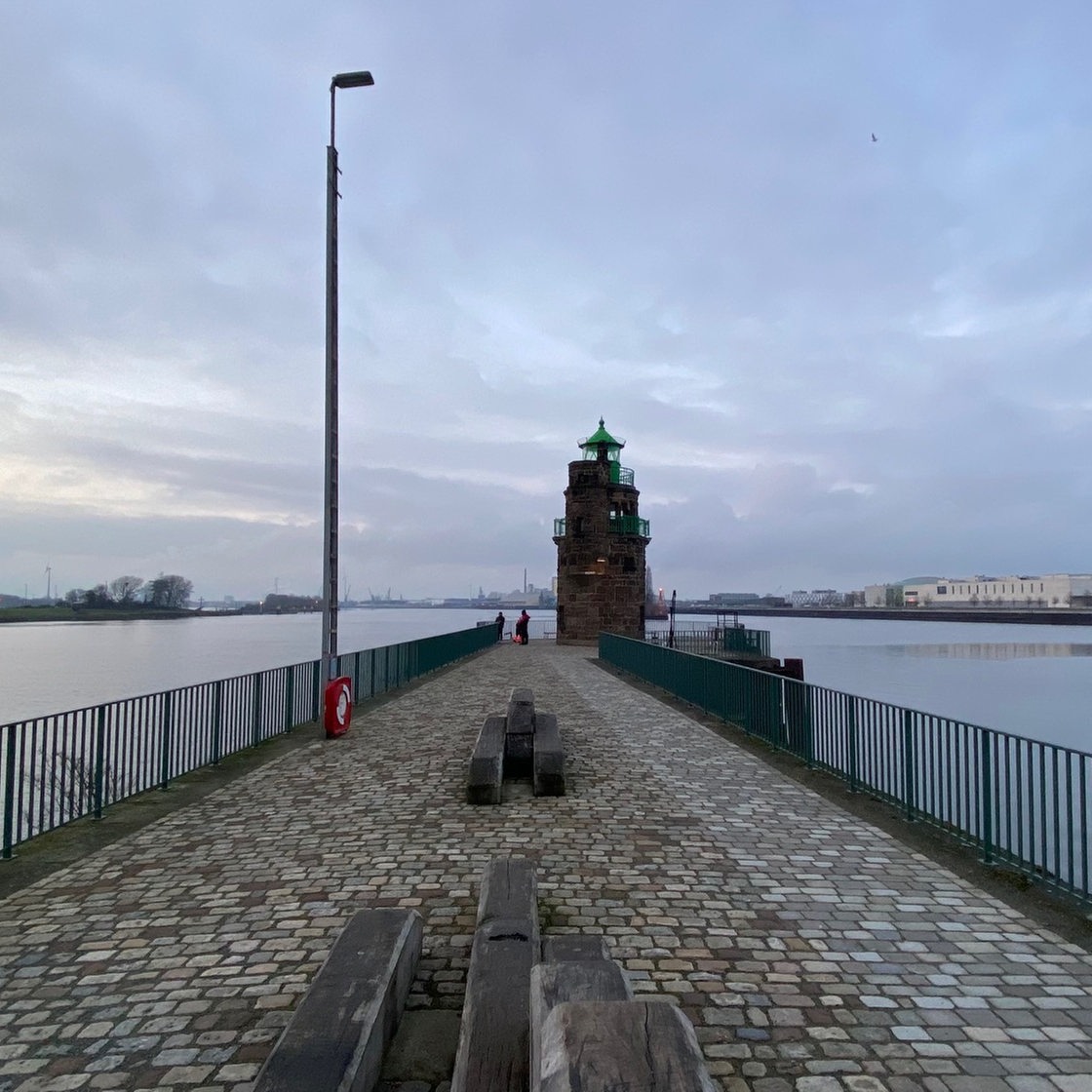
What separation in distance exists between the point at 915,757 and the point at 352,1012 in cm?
646

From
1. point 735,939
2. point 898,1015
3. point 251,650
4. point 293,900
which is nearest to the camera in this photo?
point 898,1015

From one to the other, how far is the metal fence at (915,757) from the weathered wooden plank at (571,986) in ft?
12.1

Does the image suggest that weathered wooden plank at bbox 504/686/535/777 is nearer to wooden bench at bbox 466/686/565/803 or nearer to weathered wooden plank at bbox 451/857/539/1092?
wooden bench at bbox 466/686/565/803

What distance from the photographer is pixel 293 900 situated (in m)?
5.25

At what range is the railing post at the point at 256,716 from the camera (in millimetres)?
11297

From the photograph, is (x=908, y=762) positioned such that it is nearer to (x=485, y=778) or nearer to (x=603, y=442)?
(x=485, y=778)

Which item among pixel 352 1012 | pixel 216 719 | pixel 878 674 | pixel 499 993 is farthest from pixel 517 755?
pixel 878 674

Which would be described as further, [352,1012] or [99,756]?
[99,756]

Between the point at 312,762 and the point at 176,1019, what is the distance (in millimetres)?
6392

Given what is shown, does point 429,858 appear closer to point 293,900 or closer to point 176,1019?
point 293,900

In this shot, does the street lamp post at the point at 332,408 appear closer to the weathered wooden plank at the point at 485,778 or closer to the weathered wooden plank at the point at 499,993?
the weathered wooden plank at the point at 485,778

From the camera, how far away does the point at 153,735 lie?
8.48 meters

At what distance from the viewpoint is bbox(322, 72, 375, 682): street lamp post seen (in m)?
12.1

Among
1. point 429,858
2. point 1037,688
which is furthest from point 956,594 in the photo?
point 429,858
